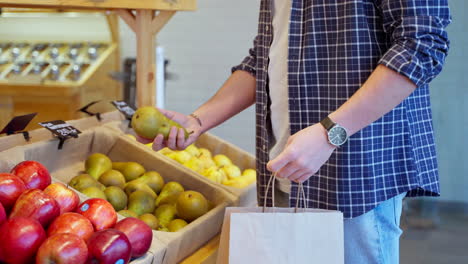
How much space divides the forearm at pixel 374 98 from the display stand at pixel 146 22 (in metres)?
1.15

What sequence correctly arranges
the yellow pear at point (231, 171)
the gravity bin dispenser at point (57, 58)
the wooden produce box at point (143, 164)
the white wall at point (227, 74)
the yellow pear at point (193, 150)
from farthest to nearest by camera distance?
the white wall at point (227, 74), the gravity bin dispenser at point (57, 58), the yellow pear at point (193, 150), the yellow pear at point (231, 171), the wooden produce box at point (143, 164)

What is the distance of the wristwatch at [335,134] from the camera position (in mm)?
1229

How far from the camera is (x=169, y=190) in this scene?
2.01m

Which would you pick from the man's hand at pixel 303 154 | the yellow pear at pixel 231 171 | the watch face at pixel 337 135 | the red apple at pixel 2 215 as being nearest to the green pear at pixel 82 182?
the red apple at pixel 2 215

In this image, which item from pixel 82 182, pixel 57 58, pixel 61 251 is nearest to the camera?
pixel 61 251

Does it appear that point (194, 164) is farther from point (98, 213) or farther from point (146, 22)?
point (98, 213)

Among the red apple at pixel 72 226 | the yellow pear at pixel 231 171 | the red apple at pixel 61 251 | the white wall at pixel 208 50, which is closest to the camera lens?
the red apple at pixel 61 251

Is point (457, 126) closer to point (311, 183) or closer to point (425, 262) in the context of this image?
point (425, 262)

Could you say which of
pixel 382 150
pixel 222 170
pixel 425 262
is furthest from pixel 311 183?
pixel 425 262

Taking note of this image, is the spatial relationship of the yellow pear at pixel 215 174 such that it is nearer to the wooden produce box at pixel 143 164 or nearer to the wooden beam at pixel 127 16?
the wooden produce box at pixel 143 164

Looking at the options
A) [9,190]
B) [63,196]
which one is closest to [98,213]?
[63,196]

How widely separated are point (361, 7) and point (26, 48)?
12.0 ft

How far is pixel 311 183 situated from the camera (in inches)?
56.7

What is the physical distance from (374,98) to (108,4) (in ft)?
3.97
